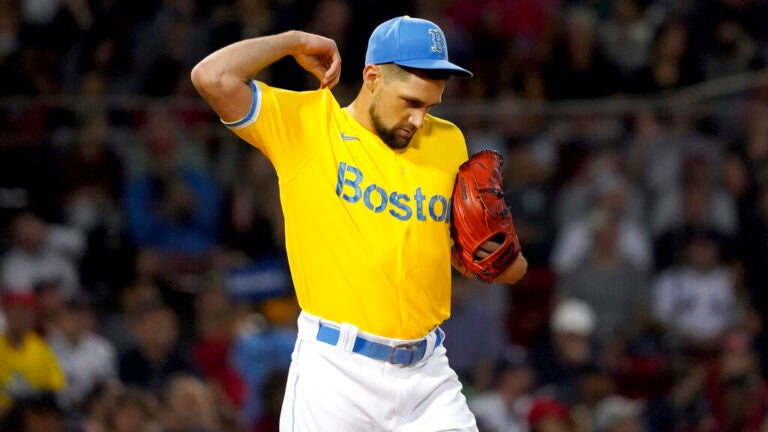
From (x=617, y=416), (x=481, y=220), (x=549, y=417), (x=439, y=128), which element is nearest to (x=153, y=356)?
(x=549, y=417)

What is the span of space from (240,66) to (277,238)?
16.6 feet

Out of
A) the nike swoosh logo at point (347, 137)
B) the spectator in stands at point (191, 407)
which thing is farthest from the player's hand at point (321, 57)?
the spectator in stands at point (191, 407)

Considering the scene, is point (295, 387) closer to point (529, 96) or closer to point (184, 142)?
point (184, 142)

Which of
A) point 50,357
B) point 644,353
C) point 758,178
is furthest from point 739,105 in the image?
point 50,357

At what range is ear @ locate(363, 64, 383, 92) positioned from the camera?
184 inches

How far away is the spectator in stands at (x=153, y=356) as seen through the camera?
28.1 feet

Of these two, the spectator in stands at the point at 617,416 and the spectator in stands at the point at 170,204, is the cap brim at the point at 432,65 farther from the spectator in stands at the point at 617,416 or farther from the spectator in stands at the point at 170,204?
the spectator in stands at the point at 170,204

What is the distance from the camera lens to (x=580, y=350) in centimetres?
908

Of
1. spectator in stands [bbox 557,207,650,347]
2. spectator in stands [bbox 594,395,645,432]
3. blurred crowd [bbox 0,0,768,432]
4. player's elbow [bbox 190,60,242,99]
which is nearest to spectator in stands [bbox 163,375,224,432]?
blurred crowd [bbox 0,0,768,432]

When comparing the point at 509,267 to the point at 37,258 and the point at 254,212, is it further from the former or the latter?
the point at 37,258

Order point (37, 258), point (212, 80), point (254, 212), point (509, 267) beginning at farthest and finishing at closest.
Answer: point (254, 212), point (37, 258), point (509, 267), point (212, 80)

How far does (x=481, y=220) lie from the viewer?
15.4 ft

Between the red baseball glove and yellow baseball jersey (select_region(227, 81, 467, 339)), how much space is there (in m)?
0.09

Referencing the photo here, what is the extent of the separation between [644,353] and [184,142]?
355cm
